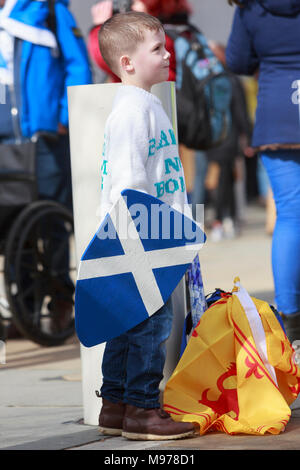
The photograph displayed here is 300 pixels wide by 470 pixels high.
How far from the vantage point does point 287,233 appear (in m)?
4.77

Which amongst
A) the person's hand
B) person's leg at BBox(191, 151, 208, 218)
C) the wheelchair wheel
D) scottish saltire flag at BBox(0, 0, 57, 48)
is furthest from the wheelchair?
person's leg at BBox(191, 151, 208, 218)

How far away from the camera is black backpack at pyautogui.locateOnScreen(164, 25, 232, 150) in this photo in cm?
620

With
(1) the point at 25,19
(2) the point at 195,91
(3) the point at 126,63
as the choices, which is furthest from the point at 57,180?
(3) the point at 126,63

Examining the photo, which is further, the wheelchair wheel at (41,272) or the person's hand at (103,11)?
the person's hand at (103,11)

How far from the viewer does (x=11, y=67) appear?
5797mm

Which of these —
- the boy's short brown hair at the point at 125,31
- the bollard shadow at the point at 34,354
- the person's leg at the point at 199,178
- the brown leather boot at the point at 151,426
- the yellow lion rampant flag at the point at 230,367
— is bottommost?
the person's leg at the point at 199,178

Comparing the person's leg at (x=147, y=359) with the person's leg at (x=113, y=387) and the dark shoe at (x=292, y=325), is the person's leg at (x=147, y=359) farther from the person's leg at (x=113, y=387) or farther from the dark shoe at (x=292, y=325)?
the dark shoe at (x=292, y=325)

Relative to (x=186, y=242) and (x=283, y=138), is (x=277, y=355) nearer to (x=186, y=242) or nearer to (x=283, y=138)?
(x=186, y=242)

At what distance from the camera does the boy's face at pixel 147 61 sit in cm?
361

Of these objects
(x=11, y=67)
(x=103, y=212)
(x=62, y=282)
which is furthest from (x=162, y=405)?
(x=11, y=67)

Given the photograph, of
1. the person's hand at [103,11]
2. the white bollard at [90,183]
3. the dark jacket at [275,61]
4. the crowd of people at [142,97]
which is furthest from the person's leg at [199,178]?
the white bollard at [90,183]

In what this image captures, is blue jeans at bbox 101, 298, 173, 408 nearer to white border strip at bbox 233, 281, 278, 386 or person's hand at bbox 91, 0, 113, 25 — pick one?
white border strip at bbox 233, 281, 278, 386

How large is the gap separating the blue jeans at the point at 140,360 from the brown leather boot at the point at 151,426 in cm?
3

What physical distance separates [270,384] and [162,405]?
0.42 metres
